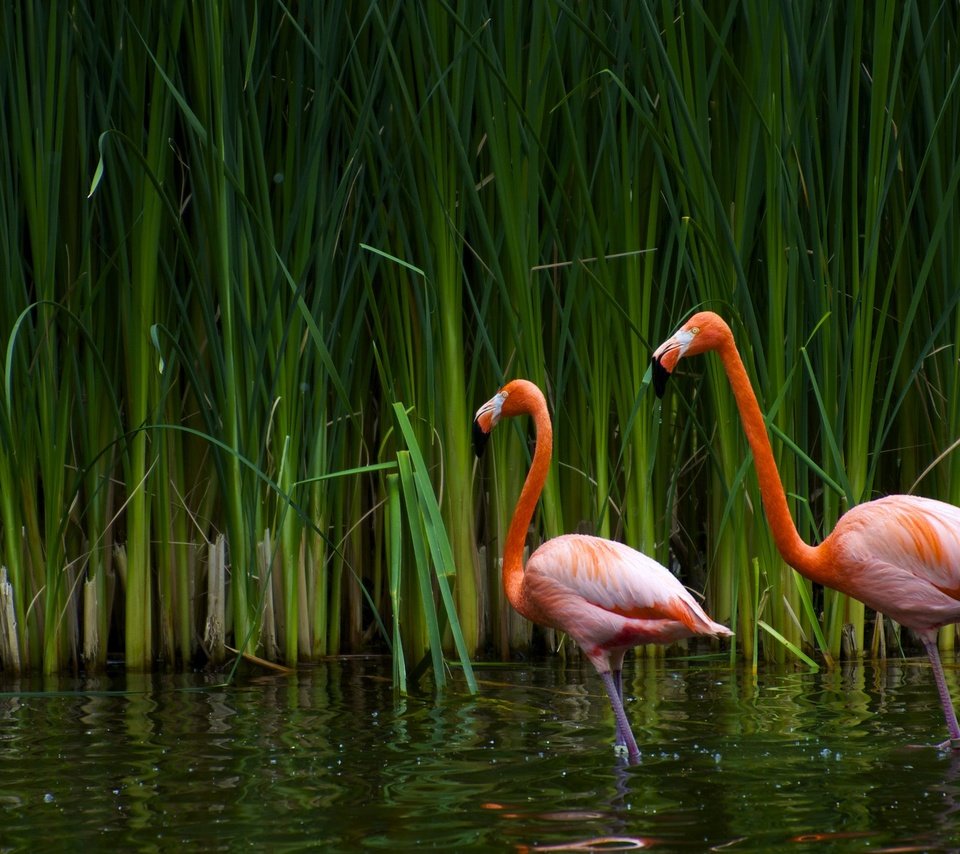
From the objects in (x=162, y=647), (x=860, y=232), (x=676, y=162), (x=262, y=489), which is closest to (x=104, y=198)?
(x=262, y=489)

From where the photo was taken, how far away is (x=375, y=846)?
322 centimetres

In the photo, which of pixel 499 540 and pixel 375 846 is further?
pixel 499 540

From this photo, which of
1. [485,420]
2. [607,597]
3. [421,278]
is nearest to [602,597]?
[607,597]

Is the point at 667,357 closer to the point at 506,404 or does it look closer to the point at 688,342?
the point at 688,342

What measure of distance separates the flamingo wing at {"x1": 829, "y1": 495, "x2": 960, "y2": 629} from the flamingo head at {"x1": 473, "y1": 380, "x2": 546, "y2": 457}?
1.13 metres

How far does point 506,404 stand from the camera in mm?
5191

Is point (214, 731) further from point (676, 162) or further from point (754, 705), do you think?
point (676, 162)

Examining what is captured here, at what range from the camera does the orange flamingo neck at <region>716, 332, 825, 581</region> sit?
470cm

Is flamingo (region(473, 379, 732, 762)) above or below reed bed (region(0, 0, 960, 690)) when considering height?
below

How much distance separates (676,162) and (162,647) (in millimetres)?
2852

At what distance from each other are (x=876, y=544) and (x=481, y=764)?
4.66 ft

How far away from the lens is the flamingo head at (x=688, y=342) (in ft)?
14.3

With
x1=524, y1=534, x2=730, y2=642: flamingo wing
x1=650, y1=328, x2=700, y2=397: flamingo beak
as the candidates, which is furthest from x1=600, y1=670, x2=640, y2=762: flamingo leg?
x1=650, y1=328, x2=700, y2=397: flamingo beak

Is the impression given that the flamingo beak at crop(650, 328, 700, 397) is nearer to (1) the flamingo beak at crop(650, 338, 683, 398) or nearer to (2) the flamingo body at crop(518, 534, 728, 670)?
(1) the flamingo beak at crop(650, 338, 683, 398)
